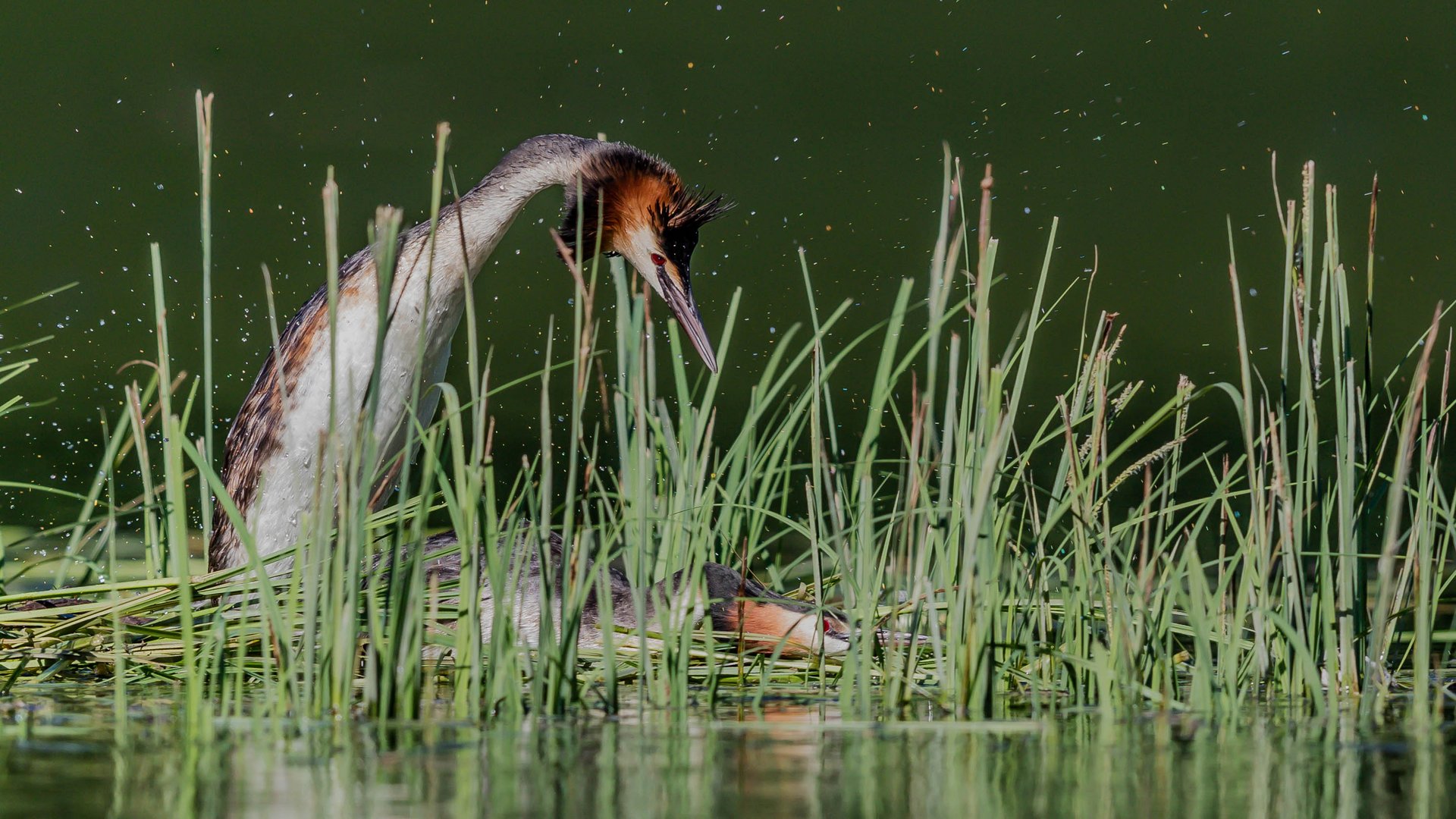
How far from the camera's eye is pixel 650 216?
5.80 m

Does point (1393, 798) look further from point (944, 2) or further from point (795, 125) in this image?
point (944, 2)

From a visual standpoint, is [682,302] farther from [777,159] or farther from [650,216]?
[777,159]

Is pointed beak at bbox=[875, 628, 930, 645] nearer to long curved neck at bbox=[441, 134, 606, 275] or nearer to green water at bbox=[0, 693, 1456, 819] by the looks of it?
green water at bbox=[0, 693, 1456, 819]

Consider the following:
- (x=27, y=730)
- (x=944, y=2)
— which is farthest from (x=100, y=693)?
(x=944, y=2)

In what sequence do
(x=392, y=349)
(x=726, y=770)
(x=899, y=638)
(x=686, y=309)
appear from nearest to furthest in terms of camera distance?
(x=726, y=770) → (x=899, y=638) → (x=392, y=349) → (x=686, y=309)

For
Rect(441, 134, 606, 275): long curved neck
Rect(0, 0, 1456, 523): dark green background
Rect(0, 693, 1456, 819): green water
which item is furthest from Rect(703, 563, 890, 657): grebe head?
Rect(0, 0, 1456, 523): dark green background

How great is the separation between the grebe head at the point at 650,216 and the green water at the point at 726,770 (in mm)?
2999

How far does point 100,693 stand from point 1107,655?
1.94 metres

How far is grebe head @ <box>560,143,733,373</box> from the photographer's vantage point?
5672 mm

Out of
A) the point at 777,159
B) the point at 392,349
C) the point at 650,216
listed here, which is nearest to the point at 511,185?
the point at 650,216

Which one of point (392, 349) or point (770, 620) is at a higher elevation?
point (392, 349)

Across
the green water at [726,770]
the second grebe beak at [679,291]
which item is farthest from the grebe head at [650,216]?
the green water at [726,770]

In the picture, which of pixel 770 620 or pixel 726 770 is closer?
pixel 726 770

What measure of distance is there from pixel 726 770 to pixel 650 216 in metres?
3.58
